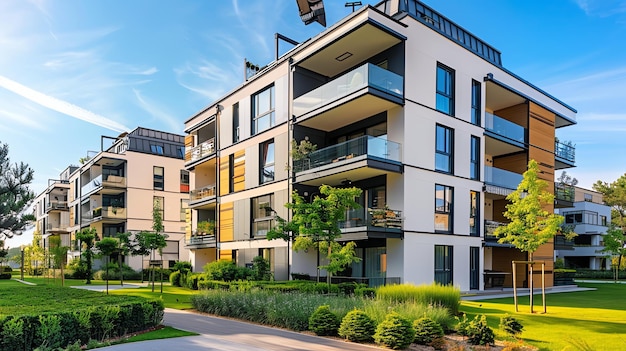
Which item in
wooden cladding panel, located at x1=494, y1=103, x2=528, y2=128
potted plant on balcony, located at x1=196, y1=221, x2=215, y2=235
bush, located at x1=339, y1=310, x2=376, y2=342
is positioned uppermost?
wooden cladding panel, located at x1=494, y1=103, x2=528, y2=128

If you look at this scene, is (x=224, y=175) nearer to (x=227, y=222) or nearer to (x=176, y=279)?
(x=227, y=222)

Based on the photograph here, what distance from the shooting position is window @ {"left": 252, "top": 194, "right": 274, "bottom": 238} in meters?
24.9

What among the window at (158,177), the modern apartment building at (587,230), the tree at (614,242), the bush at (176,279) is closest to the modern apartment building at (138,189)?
the window at (158,177)

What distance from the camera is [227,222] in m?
28.7

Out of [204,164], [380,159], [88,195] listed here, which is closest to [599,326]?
[380,159]

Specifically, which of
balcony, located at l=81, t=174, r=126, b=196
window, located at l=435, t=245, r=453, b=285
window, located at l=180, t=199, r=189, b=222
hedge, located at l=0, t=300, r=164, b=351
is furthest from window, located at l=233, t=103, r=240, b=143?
balcony, located at l=81, t=174, r=126, b=196

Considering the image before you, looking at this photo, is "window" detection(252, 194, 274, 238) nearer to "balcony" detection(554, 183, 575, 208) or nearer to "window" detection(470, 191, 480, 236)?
"window" detection(470, 191, 480, 236)

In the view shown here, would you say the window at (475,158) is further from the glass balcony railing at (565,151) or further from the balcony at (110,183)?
the balcony at (110,183)

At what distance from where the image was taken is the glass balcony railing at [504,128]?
2558 cm

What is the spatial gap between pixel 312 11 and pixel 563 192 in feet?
88.9

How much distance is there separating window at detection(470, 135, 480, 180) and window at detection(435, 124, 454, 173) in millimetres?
2118

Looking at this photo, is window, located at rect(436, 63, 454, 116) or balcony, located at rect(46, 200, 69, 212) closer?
window, located at rect(436, 63, 454, 116)

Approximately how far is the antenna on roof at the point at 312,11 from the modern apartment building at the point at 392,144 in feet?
25.3

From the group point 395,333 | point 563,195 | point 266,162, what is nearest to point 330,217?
point 395,333
